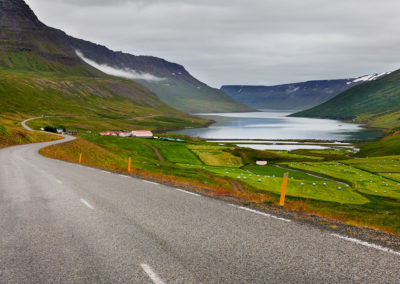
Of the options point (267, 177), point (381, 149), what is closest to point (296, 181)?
point (267, 177)

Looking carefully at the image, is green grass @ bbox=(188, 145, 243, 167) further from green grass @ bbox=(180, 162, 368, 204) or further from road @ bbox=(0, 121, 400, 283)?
road @ bbox=(0, 121, 400, 283)

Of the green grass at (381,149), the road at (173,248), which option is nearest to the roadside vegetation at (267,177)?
the road at (173,248)

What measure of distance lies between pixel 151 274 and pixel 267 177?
49.1 m

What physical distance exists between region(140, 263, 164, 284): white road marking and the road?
0.9 inches

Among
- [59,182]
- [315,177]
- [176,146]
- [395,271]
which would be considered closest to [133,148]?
[176,146]

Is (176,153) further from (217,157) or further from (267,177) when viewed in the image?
(267,177)

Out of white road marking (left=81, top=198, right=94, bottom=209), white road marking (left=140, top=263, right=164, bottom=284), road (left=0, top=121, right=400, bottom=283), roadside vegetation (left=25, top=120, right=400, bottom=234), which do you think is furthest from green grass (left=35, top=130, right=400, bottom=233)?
white road marking (left=140, top=263, right=164, bottom=284)

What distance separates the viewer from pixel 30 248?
879 centimetres

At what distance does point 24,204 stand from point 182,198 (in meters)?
6.94

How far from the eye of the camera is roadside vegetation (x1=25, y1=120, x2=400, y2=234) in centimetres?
1950

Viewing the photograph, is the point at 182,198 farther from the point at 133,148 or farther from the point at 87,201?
the point at 133,148

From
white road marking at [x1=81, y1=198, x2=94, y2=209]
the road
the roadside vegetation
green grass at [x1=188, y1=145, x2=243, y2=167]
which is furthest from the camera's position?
green grass at [x1=188, y1=145, x2=243, y2=167]

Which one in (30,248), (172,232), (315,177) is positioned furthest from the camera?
(315,177)

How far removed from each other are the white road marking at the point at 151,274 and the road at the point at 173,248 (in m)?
0.02
